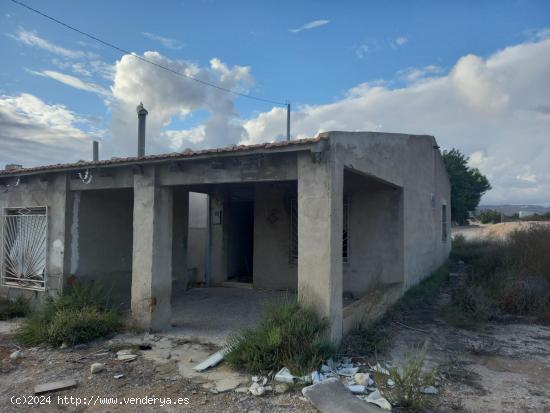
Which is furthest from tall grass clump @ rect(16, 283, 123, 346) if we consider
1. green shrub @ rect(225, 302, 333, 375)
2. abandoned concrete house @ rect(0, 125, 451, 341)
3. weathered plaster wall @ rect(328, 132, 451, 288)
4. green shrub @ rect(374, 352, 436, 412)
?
weathered plaster wall @ rect(328, 132, 451, 288)

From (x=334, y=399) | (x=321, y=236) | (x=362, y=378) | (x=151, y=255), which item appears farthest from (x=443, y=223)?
(x=334, y=399)

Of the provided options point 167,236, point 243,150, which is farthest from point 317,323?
point 167,236

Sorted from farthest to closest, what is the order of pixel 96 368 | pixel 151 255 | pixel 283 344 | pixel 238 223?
1. pixel 238 223
2. pixel 151 255
3. pixel 96 368
4. pixel 283 344

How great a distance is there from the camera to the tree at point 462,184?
26000 mm

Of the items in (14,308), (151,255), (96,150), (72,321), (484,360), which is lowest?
(484,360)

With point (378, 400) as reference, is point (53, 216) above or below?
above

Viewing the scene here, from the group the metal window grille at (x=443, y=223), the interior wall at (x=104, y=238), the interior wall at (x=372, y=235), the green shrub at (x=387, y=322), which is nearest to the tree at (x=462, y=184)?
the metal window grille at (x=443, y=223)

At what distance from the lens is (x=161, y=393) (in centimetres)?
448

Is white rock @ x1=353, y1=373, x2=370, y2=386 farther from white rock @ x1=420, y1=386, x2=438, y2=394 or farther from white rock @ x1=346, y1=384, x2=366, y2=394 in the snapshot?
white rock @ x1=420, y1=386, x2=438, y2=394

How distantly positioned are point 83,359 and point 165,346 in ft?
3.63

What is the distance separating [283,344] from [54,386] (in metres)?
2.69

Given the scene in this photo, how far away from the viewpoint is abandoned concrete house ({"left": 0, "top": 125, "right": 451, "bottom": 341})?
5.58m

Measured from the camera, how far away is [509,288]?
8.53m

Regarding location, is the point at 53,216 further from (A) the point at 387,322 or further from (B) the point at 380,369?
(A) the point at 387,322
